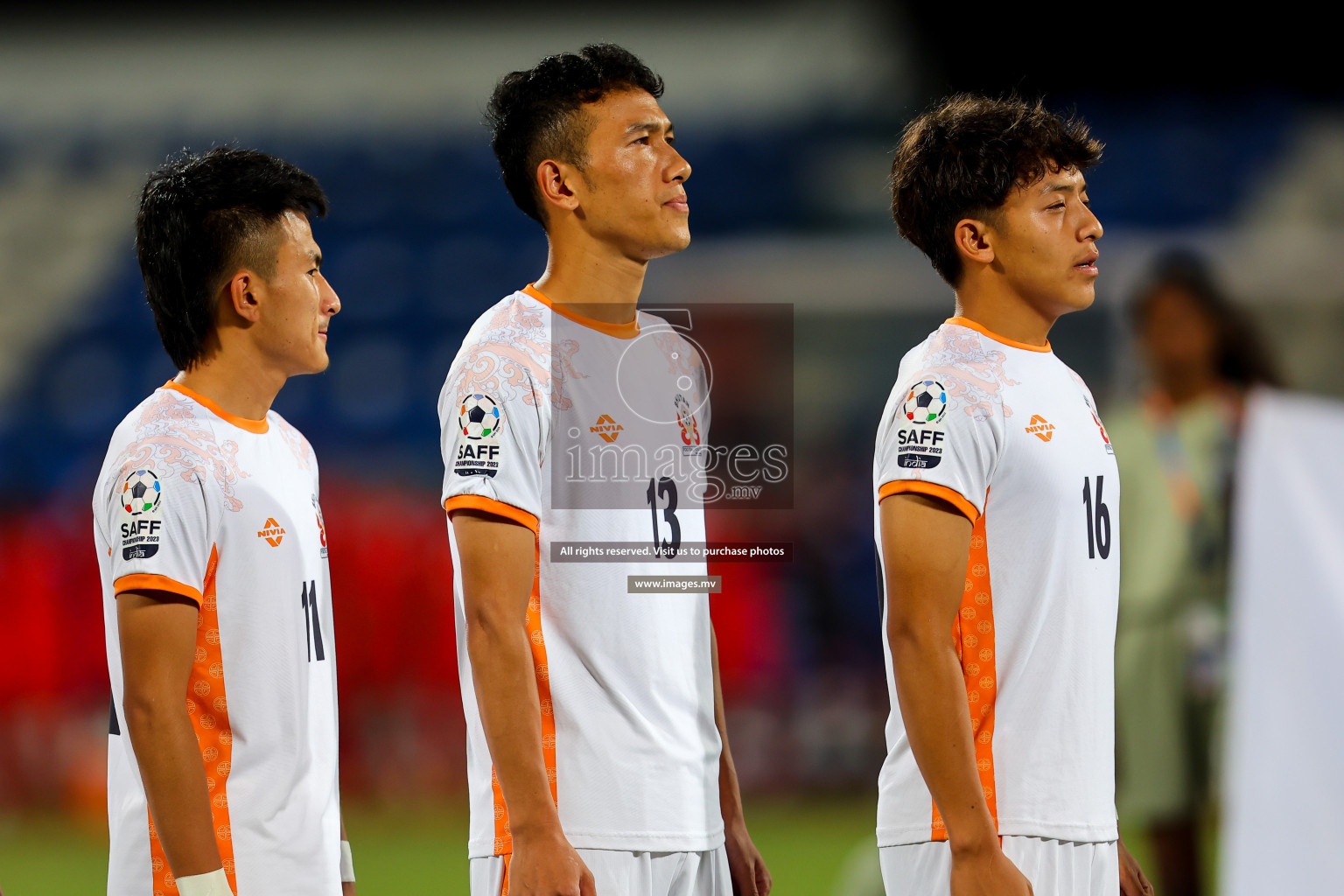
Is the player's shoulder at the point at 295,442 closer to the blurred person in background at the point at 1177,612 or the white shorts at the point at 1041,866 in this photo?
the white shorts at the point at 1041,866

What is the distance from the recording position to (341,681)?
8.03 m

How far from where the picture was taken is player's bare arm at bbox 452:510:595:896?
8.18ft

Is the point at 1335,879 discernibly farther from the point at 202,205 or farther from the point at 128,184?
the point at 128,184

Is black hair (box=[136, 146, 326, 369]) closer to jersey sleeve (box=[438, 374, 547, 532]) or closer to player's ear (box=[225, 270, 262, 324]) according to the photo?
player's ear (box=[225, 270, 262, 324])

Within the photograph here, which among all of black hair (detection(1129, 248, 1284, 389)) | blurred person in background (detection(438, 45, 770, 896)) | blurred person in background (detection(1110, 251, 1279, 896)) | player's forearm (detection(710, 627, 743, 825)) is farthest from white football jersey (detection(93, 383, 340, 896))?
black hair (detection(1129, 248, 1284, 389))

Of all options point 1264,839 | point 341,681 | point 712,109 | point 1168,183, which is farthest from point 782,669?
point 712,109

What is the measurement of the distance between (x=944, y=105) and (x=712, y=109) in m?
11.1

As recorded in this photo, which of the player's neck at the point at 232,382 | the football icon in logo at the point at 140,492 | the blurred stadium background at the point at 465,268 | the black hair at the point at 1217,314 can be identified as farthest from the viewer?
the blurred stadium background at the point at 465,268

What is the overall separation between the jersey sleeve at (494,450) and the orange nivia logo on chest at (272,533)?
15.6 inches

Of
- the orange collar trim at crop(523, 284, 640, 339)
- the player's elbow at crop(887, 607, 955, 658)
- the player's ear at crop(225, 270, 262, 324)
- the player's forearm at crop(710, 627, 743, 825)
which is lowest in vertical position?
the player's forearm at crop(710, 627, 743, 825)

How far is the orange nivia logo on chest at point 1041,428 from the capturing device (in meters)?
2.71

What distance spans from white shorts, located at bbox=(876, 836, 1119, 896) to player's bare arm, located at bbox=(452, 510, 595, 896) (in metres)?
0.62

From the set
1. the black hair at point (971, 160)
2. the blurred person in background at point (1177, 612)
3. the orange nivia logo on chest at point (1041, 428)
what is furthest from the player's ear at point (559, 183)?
the blurred person in background at point (1177, 612)

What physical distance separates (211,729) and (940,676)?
4.61 ft
